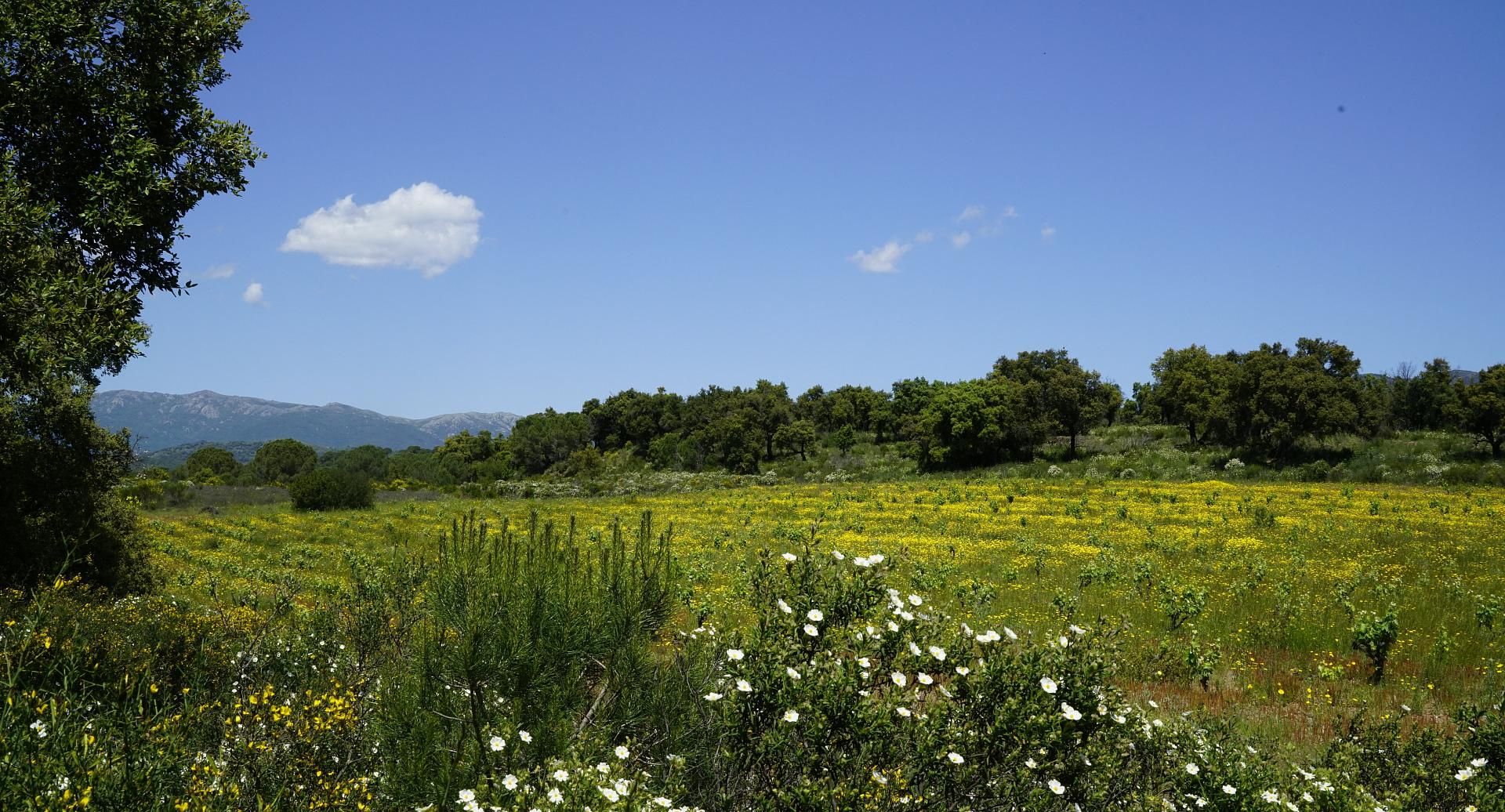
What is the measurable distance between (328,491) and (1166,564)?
34758 millimetres

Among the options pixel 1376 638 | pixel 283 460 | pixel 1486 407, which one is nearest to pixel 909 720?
pixel 1376 638

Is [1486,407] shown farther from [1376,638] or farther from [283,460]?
[283,460]

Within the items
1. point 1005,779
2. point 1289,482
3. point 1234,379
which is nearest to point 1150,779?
point 1005,779

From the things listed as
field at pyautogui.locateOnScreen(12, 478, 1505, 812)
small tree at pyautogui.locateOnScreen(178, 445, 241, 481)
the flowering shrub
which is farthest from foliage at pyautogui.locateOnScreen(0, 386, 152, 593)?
small tree at pyautogui.locateOnScreen(178, 445, 241, 481)

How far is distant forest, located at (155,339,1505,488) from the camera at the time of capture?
4881cm

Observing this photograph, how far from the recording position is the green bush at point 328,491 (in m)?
37.4

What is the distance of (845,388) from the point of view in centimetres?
10631

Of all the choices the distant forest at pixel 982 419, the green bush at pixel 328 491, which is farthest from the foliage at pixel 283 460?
the green bush at pixel 328 491

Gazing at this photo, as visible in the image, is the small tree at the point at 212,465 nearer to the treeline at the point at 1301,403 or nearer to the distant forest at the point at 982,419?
the distant forest at the point at 982,419

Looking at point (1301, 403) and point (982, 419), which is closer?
point (1301, 403)

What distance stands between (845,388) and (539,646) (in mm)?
102021

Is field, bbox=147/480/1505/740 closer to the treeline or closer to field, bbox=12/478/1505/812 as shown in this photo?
field, bbox=12/478/1505/812

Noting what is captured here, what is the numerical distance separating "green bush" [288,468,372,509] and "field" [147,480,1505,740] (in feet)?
4.55

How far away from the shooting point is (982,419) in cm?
6144
